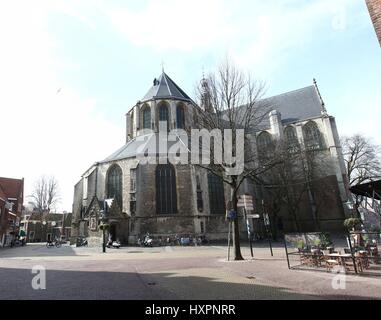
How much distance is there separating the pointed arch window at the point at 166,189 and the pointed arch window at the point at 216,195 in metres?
4.46

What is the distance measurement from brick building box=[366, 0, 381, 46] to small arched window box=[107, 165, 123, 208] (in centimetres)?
2951

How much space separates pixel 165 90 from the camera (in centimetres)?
4194

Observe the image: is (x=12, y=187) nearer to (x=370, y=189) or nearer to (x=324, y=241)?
(x=324, y=241)

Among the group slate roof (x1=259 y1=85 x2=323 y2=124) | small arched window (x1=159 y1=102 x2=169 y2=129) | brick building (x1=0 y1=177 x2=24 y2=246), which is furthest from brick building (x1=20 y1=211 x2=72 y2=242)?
slate roof (x1=259 y1=85 x2=323 y2=124)

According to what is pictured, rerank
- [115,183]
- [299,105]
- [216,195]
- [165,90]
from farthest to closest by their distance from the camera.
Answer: [299,105] → [165,90] → [115,183] → [216,195]

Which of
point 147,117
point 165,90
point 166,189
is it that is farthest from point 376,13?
point 165,90

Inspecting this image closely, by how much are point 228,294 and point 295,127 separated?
39.1 metres

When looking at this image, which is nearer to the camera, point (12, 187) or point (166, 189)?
point (166, 189)

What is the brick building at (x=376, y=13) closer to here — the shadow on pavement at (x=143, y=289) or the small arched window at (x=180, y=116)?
the shadow on pavement at (x=143, y=289)

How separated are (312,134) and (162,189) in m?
24.5

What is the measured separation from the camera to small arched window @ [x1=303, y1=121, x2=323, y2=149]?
127ft

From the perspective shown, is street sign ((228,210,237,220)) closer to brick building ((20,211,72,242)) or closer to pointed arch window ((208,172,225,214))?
pointed arch window ((208,172,225,214))
